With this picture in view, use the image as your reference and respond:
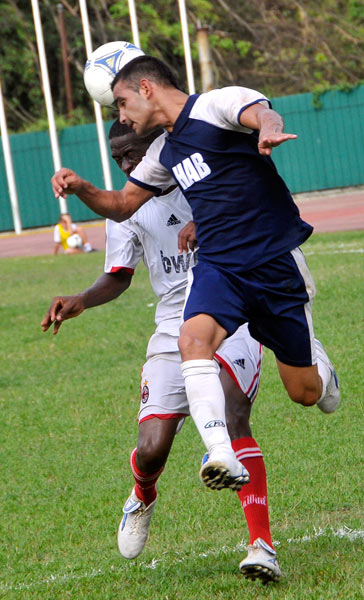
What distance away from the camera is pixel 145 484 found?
198 inches

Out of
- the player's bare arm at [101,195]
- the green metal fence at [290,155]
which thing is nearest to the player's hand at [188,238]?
the player's bare arm at [101,195]

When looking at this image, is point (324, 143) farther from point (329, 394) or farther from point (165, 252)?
point (329, 394)

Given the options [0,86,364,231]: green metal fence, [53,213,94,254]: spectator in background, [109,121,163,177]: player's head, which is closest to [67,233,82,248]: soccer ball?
[53,213,94,254]: spectator in background

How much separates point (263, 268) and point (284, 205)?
32cm

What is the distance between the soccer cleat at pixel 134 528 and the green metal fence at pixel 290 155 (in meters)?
28.2

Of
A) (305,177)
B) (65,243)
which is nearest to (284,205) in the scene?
(65,243)

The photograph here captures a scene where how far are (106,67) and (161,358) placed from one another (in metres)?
1.61

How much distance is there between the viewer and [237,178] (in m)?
4.30

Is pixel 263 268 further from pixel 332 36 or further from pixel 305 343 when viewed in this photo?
pixel 332 36

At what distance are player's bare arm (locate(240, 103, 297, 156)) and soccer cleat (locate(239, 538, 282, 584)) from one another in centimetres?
168

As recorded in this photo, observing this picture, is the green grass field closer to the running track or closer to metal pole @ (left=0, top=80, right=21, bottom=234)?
the running track

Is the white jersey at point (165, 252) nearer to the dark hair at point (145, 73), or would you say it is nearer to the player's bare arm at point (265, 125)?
the dark hair at point (145, 73)

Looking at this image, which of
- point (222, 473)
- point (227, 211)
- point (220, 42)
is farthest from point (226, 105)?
point (220, 42)

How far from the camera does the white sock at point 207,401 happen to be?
3785 mm
